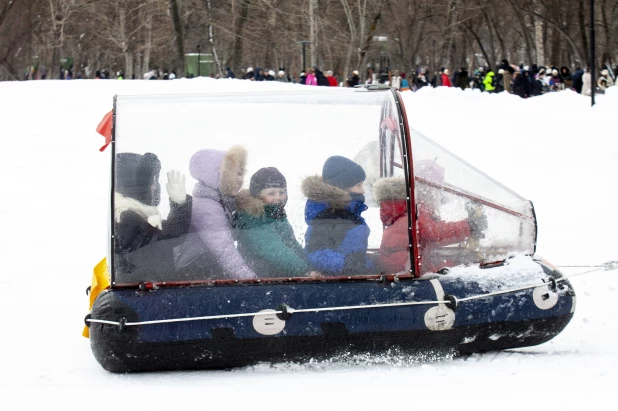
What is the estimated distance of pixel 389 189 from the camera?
6.26m

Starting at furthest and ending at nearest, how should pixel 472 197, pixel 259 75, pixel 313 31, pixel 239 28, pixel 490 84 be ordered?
pixel 239 28 < pixel 259 75 < pixel 313 31 < pixel 490 84 < pixel 472 197

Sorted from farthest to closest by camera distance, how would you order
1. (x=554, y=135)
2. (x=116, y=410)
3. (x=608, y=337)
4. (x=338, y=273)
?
(x=554, y=135) → (x=608, y=337) → (x=338, y=273) → (x=116, y=410)

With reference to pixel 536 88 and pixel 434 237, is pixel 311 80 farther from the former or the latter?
pixel 434 237

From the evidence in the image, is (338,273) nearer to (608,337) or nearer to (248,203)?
(248,203)

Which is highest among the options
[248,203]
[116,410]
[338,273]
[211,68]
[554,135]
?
[211,68]

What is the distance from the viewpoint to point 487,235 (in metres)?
6.56

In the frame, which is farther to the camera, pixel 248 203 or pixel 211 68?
pixel 211 68

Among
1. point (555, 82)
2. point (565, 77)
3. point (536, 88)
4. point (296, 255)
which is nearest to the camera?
point (296, 255)

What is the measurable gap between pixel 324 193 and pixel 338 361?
106 centimetres

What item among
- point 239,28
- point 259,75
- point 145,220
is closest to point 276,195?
point 145,220

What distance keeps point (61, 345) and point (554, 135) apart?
42.6 feet

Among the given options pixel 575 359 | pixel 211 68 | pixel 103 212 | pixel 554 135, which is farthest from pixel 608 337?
pixel 211 68

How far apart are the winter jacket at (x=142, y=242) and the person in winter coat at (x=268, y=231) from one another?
43cm

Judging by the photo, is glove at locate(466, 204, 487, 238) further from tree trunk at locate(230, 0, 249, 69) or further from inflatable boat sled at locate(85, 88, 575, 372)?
tree trunk at locate(230, 0, 249, 69)
